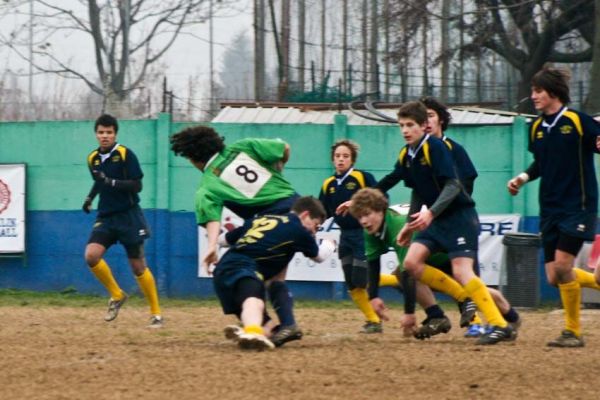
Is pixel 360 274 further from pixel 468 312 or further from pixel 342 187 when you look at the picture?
pixel 468 312

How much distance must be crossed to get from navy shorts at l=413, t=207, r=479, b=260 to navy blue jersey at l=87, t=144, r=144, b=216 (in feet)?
11.9

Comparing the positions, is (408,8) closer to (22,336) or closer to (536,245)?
(536,245)

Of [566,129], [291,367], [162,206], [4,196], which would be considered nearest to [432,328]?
[566,129]

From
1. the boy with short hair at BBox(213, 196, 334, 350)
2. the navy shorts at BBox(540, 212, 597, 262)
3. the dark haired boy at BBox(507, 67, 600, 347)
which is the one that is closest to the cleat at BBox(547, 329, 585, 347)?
the dark haired boy at BBox(507, 67, 600, 347)

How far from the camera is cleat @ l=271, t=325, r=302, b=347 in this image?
9320 millimetres

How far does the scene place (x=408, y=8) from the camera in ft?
82.9

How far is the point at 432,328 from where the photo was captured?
1003 cm

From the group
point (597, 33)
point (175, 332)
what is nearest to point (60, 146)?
point (175, 332)

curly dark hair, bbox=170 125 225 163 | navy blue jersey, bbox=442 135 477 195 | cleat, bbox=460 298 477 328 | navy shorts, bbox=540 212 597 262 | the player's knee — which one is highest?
curly dark hair, bbox=170 125 225 163

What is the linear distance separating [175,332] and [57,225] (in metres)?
5.73

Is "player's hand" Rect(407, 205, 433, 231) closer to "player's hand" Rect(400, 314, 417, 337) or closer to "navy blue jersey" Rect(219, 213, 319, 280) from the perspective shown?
"navy blue jersey" Rect(219, 213, 319, 280)

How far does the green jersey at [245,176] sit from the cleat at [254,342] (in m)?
1.06

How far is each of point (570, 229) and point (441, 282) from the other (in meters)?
1.44

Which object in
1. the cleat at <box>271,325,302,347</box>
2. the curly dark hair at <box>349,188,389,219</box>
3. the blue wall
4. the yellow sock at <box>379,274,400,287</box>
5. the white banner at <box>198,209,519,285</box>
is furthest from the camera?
the blue wall
